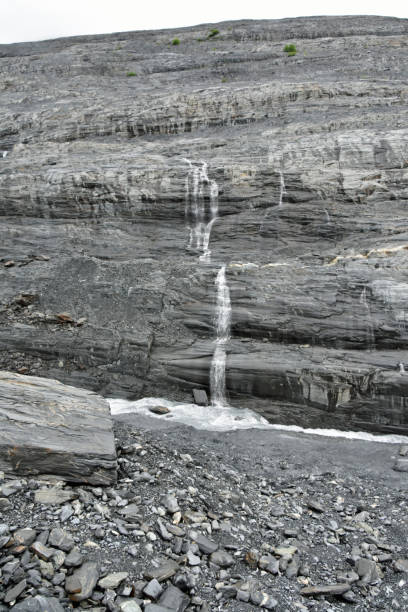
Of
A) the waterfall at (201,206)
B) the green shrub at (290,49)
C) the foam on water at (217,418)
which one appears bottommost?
the foam on water at (217,418)

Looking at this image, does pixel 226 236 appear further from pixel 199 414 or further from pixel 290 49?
pixel 290 49

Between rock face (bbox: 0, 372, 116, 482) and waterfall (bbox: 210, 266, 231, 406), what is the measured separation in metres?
7.11

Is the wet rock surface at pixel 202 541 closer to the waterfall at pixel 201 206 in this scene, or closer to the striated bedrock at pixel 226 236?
the striated bedrock at pixel 226 236

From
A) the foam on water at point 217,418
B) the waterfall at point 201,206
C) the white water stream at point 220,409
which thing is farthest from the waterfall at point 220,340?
the waterfall at point 201,206

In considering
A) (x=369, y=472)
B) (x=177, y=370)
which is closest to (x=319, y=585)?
(x=369, y=472)

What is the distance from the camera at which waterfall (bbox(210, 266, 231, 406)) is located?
17.1 metres

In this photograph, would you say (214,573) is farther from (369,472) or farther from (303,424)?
(303,424)

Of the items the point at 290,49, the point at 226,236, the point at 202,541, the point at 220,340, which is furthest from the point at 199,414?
the point at 290,49

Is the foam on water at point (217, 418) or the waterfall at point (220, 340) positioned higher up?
the waterfall at point (220, 340)

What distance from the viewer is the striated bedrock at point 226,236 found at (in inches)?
662

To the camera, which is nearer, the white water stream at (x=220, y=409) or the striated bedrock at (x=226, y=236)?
the white water stream at (x=220, y=409)

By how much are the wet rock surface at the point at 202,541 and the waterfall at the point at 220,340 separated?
5.78 m

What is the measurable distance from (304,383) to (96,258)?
466 inches

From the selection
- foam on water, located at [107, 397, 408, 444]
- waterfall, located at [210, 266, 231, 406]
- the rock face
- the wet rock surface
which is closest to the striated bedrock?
waterfall, located at [210, 266, 231, 406]
